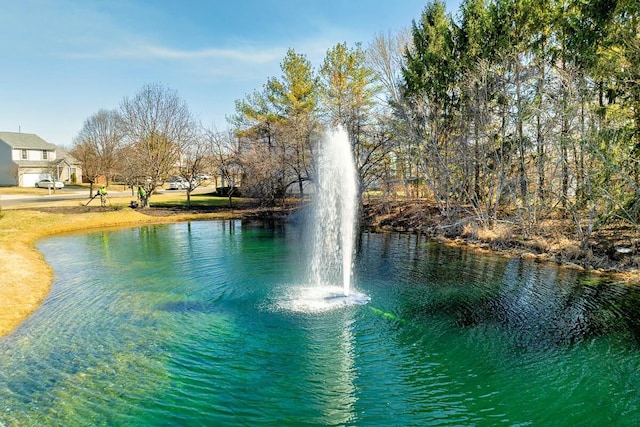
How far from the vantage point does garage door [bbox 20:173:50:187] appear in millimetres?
49094

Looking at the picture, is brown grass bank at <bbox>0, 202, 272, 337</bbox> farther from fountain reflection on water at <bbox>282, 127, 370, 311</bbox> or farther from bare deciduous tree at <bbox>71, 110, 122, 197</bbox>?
bare deciduous tree at <bbox>71, 110, 122, 197</bbox>

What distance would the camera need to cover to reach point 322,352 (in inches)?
310

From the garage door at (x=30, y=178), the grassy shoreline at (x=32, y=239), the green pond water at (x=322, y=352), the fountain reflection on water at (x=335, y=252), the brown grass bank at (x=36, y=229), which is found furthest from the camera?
the garage door at (x=30, y=178)

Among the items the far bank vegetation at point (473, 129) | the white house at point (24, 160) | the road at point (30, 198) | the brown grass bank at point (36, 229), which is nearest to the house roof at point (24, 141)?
the white house at point (24, 160)

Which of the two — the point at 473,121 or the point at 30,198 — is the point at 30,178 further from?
the point at 473,121

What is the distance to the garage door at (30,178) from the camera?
4909 cm

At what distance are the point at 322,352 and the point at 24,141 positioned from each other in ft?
193

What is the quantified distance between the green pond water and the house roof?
47.4 metres

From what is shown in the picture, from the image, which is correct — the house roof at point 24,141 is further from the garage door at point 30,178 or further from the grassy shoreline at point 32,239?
the grassy shoreline at point 32,239

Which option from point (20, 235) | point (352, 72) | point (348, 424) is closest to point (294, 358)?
point (348, 424)

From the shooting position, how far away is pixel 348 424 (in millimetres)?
5699

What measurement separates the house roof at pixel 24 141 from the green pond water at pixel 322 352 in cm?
4735

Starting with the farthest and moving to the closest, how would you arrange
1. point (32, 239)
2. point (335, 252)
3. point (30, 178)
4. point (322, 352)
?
point (30, 178) → point (32, 239) → point (335, 252) → point (322, 352)

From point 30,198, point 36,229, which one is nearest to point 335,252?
point 36,229
